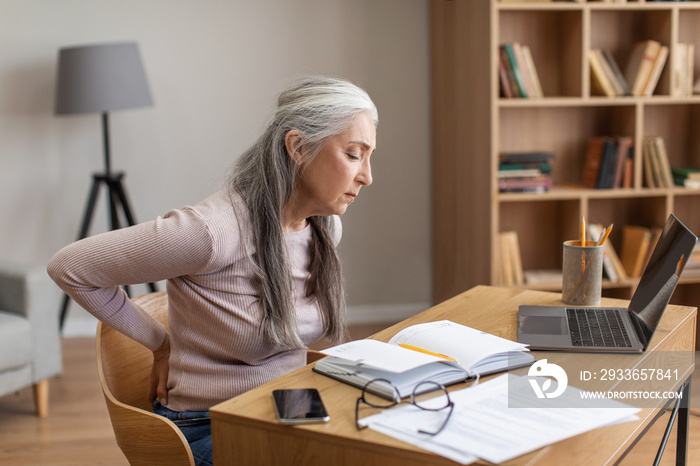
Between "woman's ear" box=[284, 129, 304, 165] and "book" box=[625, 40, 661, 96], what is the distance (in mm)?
2179

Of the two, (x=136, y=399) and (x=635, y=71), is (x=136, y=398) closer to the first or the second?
(x=136, y=399)

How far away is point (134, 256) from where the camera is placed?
1.32 m

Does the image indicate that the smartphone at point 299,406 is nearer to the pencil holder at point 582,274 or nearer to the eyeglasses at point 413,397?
the eyeglasses at point 413,397

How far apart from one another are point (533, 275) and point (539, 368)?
2.09m

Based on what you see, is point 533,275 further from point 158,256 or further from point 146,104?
point 158,256

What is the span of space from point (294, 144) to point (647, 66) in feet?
7.31

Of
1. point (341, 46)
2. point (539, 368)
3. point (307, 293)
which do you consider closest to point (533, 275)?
point (341, 46)

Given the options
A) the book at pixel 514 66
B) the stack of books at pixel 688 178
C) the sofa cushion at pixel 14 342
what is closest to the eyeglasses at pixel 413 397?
the sofa cushion at pixel 14 342

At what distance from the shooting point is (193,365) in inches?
56.4

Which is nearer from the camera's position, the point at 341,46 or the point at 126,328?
the point at 126,328

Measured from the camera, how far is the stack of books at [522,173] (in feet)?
10.2

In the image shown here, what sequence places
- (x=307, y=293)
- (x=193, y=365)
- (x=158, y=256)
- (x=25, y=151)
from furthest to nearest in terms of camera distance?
(x=25, y=151)
(x=307, y=293)
(x=193, y=365)
(x=158, y=256)

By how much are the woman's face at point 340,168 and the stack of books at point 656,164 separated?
2083 mm

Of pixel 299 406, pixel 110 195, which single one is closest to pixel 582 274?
pixel 299 406
